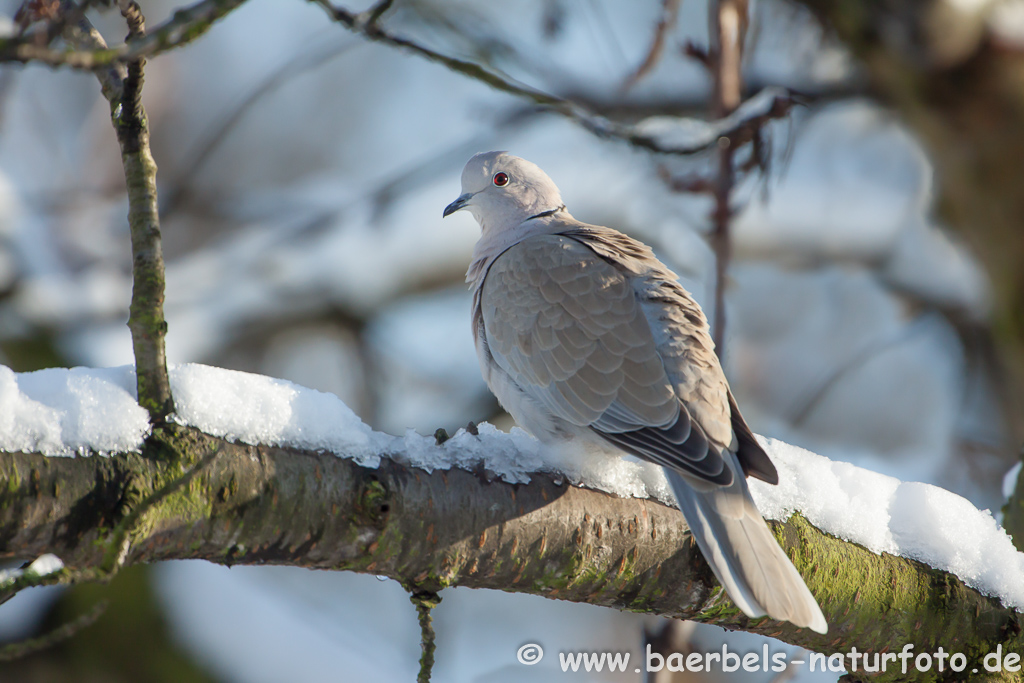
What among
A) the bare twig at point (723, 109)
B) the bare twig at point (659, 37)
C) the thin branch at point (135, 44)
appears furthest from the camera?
the bare twig at point (659, 37)

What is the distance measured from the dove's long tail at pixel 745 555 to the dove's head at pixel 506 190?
150 centimetres

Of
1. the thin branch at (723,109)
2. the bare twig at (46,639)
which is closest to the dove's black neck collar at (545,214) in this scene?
the thin branch at (723,109)

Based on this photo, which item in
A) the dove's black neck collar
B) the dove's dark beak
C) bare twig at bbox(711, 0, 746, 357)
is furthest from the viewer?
the dove's dark beak

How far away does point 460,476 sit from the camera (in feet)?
5.01

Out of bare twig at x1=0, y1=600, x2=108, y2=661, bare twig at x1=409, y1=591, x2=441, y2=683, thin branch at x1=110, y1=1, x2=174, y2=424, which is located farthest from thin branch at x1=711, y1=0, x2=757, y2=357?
bare twig at x1=0, y1=600, x2=108, y2=661

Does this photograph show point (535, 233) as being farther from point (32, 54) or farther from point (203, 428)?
point (32, 54)

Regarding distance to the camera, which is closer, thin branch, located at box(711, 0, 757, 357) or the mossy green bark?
the mossy green bark

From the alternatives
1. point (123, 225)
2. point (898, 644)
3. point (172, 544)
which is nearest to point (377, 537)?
point (172, 544)

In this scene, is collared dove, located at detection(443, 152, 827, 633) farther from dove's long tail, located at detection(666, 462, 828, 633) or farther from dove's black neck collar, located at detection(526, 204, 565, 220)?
dove's black neck collar, located at detection(526, 204, 565, 220)

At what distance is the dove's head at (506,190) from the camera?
293 cm

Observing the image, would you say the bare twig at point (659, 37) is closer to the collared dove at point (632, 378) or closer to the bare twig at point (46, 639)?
the collared dove at point (632, 378)

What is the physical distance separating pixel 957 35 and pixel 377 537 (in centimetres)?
368

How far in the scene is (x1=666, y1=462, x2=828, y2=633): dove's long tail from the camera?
154 centimetres

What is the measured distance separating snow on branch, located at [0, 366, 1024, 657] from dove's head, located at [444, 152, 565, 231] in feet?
4.21
